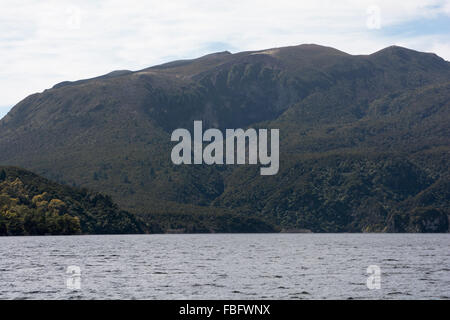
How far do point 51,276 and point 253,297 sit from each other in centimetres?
3337

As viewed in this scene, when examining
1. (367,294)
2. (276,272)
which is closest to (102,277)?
(276,272)

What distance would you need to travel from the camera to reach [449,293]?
75.9 meters

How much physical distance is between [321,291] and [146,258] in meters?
62.5

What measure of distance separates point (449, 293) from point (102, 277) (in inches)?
1734

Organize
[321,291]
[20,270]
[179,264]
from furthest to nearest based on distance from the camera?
[179,264]
[20,270]
[321,291]

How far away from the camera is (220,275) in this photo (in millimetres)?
98875

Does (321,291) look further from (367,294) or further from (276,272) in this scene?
(276,272)
